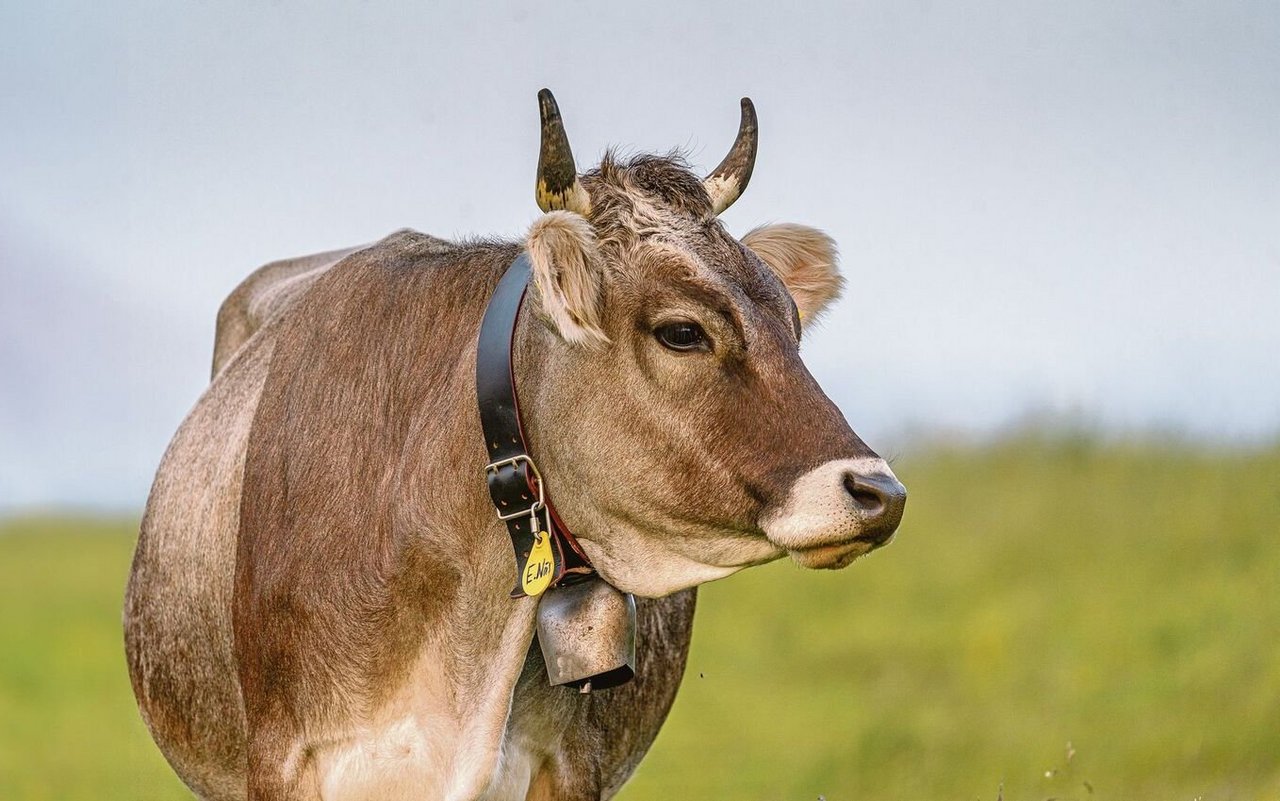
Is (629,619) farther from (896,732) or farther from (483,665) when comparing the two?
(896,732)

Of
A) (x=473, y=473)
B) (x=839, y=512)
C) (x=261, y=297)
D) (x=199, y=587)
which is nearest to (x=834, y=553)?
(x=839, y=512)

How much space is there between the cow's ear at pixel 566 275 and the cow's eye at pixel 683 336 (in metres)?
0.19

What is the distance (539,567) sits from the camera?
17.6 feet

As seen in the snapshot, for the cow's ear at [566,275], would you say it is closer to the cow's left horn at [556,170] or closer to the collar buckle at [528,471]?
the cow's left horn at [556,170]

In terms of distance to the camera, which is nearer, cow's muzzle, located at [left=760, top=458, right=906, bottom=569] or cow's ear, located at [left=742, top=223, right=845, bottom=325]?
cow's muzzle, located at [left=760, top=458, right=906, bottom=569]

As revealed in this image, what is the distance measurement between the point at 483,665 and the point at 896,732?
37.1 feet

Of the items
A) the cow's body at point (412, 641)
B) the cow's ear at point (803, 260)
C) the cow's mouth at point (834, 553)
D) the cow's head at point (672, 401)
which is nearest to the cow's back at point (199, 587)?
the cow's body at point (412, 641)

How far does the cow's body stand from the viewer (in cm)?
556

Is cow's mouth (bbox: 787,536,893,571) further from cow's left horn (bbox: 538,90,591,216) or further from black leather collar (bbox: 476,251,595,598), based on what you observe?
cow's left horn (bbox: 538,90,591,216)

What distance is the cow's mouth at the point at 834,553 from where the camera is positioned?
4.85 metres

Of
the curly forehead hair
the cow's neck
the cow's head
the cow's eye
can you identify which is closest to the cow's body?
the cow's neck

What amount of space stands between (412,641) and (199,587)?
1466 mm

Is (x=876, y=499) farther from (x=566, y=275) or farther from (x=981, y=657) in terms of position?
(x=981, y=657)

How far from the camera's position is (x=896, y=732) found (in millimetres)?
16219
